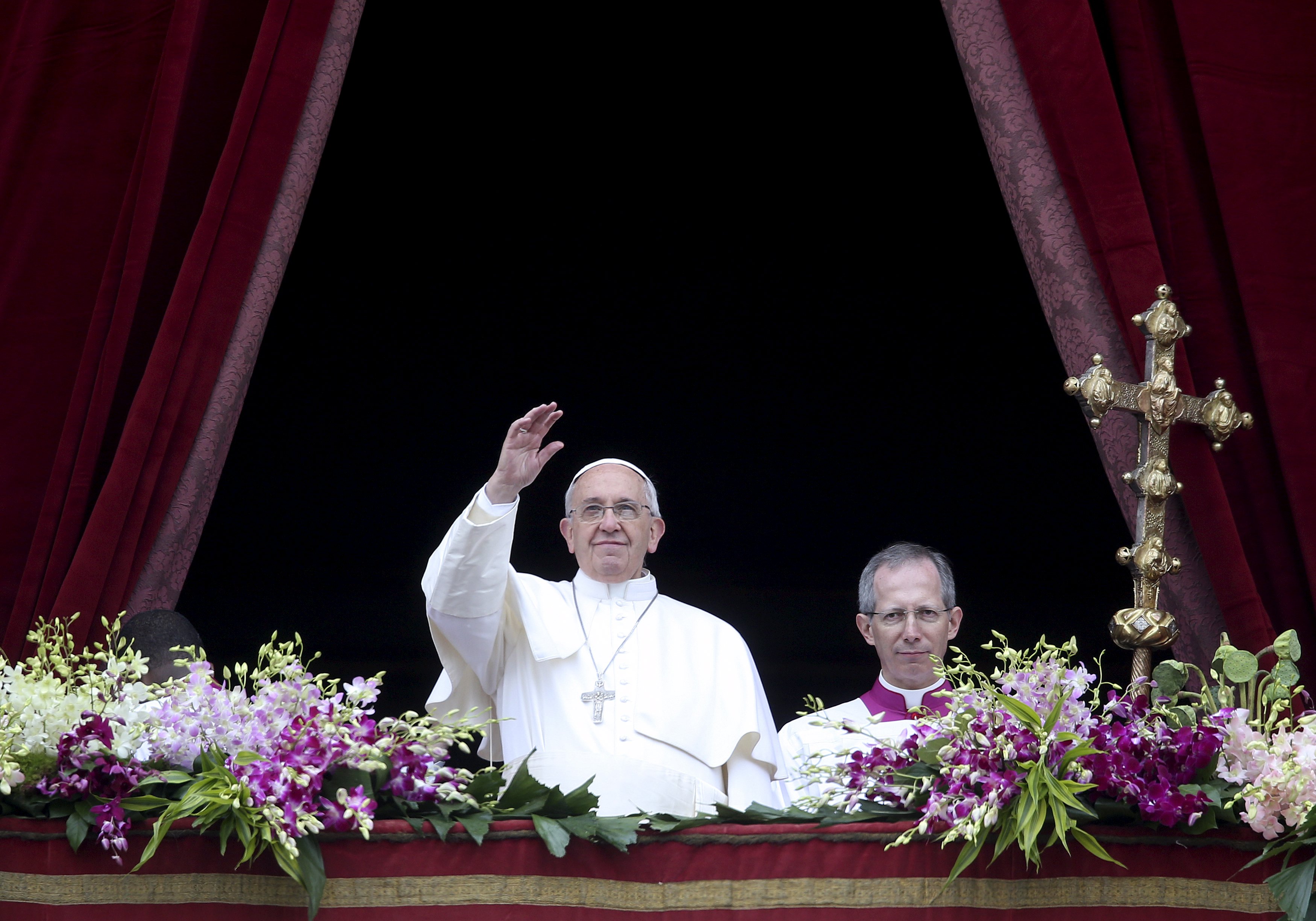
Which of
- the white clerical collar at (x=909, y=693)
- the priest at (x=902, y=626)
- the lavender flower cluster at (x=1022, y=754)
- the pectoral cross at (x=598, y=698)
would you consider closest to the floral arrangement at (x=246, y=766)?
the lavender flower cluster at (x=1022, y=754)

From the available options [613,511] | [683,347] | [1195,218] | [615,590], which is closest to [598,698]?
[615,590]

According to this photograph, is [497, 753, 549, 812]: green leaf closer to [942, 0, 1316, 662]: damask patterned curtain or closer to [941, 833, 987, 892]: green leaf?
[941, 833, 987, 892]: green leaf

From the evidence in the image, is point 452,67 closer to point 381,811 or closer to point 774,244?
point 774,244

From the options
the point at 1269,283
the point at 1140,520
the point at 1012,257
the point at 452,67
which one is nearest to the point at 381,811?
the point at 1140,520

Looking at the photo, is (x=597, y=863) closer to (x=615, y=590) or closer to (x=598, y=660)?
(x=598, y=660)

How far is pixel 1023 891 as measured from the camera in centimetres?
256

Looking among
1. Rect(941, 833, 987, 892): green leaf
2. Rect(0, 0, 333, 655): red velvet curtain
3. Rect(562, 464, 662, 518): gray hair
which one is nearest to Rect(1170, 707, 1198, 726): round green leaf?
Rect(941, 833, 987, 892): green leaf

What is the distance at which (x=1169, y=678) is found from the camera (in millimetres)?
2791

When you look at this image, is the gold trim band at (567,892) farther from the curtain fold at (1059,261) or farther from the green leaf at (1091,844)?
the curtain fold at (1059,261)

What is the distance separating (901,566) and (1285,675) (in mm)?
1246

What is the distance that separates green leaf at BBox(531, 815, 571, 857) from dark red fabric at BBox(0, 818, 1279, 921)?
0.11 ft

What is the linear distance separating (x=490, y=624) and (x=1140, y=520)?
59.2 inches

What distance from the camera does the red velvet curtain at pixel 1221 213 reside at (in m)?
3.32

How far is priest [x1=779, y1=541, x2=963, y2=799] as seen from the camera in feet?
12.4
